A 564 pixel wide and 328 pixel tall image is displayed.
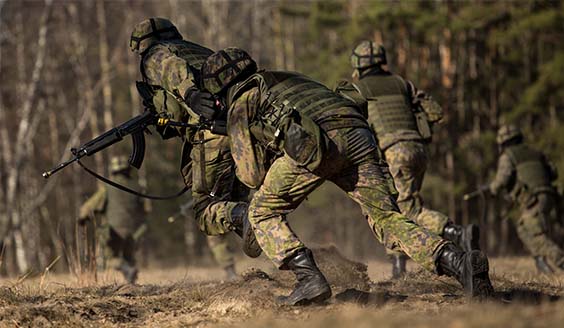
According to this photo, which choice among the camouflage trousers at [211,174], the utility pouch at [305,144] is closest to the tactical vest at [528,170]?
the camouflage trousers at [211,174]

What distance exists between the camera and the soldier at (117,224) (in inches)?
524

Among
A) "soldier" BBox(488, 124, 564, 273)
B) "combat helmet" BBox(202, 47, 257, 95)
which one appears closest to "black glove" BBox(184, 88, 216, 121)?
"combat helmet" BBox(202, 47, 257, 95)

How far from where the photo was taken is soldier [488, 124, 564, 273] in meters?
12.4

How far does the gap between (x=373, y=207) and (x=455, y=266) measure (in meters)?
0.70

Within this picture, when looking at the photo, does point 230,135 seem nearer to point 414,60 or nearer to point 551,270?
point 551,270

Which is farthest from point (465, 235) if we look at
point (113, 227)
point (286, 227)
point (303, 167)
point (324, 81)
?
point (324, 81)

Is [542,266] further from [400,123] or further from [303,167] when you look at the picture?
[303,167]

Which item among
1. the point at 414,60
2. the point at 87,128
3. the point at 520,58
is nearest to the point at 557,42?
the point at 520,58

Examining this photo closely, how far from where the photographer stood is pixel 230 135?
5883 mm

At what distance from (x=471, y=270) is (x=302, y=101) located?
5.02 feet

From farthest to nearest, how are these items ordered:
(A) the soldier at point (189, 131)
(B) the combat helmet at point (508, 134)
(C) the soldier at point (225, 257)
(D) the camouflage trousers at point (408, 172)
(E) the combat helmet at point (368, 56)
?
(B) the combat helmet at point (508, 134), (C) the soldier at point (225, 257), (E) the combat helmet at point (368, 56), (D) the camouflage trousers at point (408, 172), (A) the soldier at point (189, 131)

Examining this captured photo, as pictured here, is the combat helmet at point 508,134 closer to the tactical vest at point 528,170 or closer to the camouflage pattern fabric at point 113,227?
the tactical vest at point 528,170

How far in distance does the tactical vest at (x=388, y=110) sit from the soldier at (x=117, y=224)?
17.6ft

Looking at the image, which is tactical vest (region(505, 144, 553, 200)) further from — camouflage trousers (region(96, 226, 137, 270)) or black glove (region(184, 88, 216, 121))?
black glove (region(184, 88, 216, 121))
